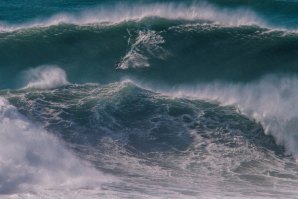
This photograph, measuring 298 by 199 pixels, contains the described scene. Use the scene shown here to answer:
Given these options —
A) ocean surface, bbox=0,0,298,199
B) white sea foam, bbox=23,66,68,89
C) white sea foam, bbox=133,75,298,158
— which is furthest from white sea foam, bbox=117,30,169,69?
white sea foam, bbox=23,66,68,89

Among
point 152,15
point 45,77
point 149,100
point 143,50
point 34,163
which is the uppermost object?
point 152,15

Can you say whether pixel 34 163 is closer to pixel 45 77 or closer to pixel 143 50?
pixel 45 77

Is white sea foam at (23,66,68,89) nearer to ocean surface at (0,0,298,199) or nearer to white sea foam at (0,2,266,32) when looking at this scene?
ocean surface at (0,0,298,199)

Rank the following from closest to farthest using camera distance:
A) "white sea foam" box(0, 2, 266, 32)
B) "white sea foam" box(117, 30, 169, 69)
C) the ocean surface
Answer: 1. the ocean surface
2. "white sea foam" box(117, 30, 169, 69)
3. "white sea foam" box(0, 2, 266, 32)

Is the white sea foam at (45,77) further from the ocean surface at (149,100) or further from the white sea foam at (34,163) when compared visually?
the white sea foam at (34,163)

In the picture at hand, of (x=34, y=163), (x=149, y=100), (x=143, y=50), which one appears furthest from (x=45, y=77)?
(x=34, y=163)

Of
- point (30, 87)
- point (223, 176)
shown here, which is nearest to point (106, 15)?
point (30, 87)

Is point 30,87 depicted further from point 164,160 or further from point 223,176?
Result: point 223,176

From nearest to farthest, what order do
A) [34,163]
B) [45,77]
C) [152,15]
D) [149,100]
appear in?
[34,163], [149,100], [45,77], [152,15]
